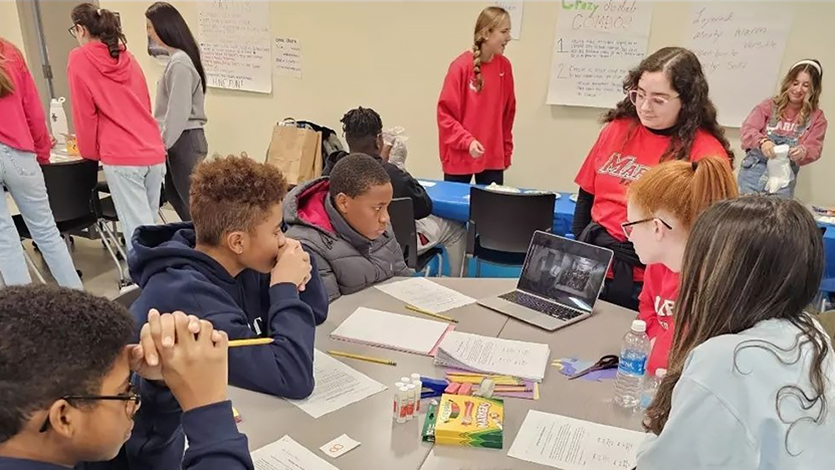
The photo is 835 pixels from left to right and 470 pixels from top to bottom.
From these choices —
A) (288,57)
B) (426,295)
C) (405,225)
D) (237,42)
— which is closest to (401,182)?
(405,225)

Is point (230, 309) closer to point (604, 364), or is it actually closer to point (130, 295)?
point (130, 295)

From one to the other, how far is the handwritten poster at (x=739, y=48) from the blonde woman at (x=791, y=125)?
18cm

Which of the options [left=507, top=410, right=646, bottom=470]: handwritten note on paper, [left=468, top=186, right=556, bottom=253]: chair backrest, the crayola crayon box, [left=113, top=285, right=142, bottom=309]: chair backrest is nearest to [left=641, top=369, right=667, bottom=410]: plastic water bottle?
[left=507, top=410, right=646, bottom=470]: handwritten note on paper

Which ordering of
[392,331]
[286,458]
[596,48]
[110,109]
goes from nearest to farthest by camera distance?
[286,458]
[392,331]
[110,109]
[596,48]

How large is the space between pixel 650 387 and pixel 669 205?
0.44 metres

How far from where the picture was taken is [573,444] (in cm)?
126

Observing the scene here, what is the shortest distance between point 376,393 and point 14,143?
7.66 feet

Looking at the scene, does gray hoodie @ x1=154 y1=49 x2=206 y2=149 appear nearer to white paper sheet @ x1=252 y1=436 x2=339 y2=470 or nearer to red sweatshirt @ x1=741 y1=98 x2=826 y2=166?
white paper sheet @ x1=252 y1=436 x2=339 y2=470

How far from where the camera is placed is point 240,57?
518cm

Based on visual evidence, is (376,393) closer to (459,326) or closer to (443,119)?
(459,326)

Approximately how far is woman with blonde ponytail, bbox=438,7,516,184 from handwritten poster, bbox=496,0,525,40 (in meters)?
0.52

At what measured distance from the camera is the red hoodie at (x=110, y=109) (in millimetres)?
3074

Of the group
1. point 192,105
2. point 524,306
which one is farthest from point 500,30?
point 524,306

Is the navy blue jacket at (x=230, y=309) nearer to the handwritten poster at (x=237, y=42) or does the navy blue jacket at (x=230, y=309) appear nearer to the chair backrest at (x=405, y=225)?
the chair backrest at (x=405, y=225)
